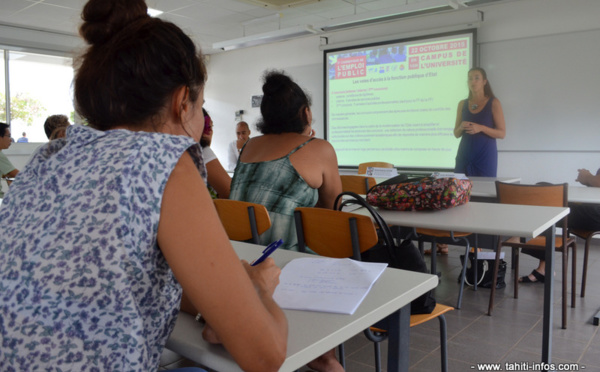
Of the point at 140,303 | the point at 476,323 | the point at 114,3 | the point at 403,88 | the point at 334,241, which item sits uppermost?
the point at 403,88

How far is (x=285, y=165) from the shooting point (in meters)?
2.03

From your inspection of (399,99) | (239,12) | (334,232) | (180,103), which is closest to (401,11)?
(399,99)

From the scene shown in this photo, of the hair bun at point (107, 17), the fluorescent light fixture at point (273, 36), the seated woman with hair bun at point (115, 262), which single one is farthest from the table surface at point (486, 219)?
the fluorescent light fixture at point (273, 36)

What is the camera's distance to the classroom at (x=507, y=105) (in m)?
2.45

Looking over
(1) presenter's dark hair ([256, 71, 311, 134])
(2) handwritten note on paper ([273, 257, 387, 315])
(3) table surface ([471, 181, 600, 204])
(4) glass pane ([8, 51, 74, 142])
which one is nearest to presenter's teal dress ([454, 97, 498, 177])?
(3) table surface ([471, 181, 600, 204])

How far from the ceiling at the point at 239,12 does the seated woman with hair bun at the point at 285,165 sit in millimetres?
3469

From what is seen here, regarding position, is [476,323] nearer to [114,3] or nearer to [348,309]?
[348,309]

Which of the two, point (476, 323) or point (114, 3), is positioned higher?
point (114, 3)

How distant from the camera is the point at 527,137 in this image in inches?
216

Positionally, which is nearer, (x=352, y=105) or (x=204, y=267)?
(x=204, y=267)

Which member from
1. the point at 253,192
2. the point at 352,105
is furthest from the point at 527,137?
the point at 253,192

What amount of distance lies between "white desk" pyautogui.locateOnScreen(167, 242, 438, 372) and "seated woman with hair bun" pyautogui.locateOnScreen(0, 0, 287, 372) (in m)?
0.06

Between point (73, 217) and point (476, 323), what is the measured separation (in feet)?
8.51

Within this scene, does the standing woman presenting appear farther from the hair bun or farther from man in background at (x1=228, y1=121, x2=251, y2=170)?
the hair bun
